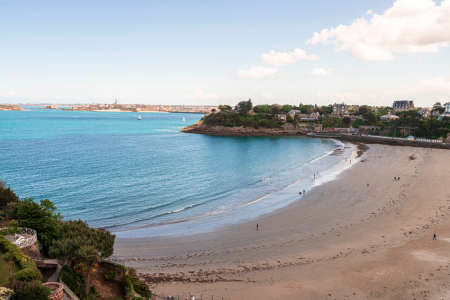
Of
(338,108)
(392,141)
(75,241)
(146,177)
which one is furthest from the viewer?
(338,108)

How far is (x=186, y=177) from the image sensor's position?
2002 inches

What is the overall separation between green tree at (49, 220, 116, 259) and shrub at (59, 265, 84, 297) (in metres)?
0.75

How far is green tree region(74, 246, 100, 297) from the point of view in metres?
14.4

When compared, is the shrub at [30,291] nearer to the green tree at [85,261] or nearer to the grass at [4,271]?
the grass at [4,271]

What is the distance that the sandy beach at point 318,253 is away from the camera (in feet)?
59.7

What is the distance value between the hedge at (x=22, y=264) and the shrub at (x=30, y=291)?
308 millimetres

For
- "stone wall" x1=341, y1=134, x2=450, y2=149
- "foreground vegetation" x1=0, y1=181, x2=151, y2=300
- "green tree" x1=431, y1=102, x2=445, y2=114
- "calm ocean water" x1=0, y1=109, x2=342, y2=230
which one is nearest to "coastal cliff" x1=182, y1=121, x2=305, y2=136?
"stone wall" x1=341, y1=134, x2=450, y2=149

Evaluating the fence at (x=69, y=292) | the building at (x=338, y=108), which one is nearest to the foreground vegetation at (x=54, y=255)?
the fence at (x=69, y=292)

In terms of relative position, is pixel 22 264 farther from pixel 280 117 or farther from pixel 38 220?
pixel 280 117

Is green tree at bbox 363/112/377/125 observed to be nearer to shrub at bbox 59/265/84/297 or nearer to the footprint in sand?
the footprint in sand

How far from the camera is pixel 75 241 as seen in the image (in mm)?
15664

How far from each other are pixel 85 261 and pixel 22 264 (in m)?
2.88

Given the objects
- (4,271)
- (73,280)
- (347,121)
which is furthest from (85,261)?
(347,121)

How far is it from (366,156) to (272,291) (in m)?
64.0
